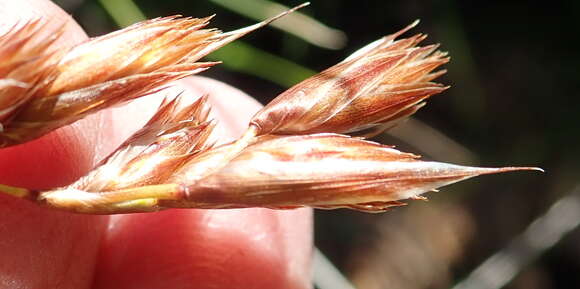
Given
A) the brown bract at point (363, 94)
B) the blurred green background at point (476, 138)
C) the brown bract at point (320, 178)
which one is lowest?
the blurred green background at point (476, 138)

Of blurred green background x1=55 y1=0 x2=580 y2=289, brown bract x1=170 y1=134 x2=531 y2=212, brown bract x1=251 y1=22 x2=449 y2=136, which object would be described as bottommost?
blurred green background x1=55 y1=0 x2=580 y2=289

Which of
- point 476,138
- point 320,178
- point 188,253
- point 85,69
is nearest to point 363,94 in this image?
point 320,178

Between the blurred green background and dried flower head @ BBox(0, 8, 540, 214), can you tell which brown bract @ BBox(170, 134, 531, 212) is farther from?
the blurred green background

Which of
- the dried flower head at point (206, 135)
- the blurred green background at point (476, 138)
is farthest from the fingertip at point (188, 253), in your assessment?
the blurred green background at point (476, 138)

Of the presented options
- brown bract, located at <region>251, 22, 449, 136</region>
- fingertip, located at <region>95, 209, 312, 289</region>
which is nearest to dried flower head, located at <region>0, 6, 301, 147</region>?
brown bract, located at <region>251, 22, 449, 136</region>

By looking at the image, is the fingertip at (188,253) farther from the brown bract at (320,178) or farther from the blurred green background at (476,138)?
the blurred green background at (476,138)

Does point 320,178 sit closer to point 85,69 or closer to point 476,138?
point 85,69
